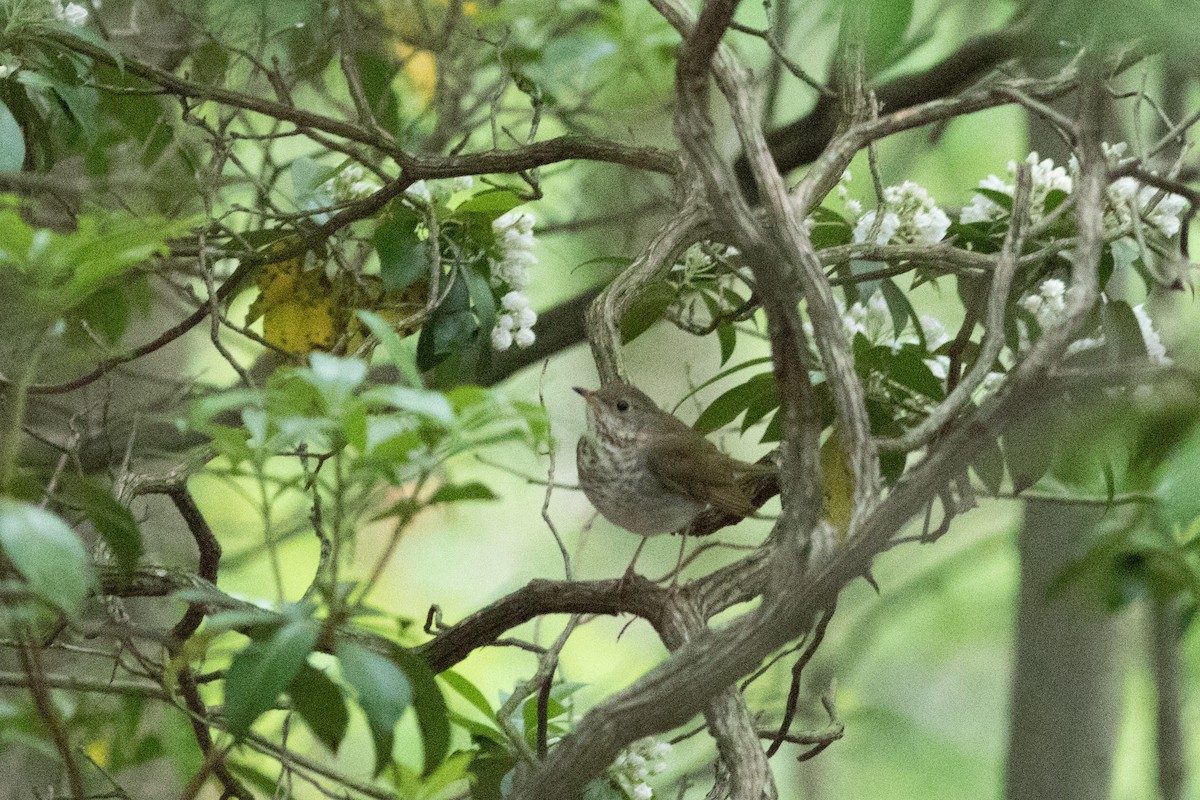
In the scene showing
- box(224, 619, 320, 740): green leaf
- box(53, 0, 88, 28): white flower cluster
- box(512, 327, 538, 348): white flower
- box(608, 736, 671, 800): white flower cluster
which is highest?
box(53, 0, 88, 28): white flower cluster

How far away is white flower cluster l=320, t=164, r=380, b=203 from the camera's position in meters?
2.00

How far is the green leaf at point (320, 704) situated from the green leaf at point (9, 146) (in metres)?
0.79

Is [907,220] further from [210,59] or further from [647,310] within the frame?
[210,59]

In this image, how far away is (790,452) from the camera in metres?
0.99

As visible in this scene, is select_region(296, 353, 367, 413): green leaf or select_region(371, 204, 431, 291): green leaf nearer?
select_region(296, 353, 367, 413): green leaf

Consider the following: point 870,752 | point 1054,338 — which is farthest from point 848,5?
point 870,752

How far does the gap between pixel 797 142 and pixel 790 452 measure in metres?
1.89

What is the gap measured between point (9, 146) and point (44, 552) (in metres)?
0.86

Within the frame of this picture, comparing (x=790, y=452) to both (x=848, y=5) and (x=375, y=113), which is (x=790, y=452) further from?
(x=375, y=113)

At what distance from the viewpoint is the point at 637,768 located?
1552mm

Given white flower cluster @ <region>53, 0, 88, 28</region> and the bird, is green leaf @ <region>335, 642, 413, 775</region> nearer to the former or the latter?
the bird

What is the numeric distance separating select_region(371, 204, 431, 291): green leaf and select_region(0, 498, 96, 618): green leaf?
3.32 ft

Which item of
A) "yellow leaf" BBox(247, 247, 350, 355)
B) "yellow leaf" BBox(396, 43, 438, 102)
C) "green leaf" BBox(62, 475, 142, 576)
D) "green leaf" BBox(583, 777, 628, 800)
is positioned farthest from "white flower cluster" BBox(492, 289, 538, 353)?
"yellow leaf" BBox(396, 43, 438, 102)

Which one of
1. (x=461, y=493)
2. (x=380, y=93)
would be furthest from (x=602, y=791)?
(x=380, y=93)
